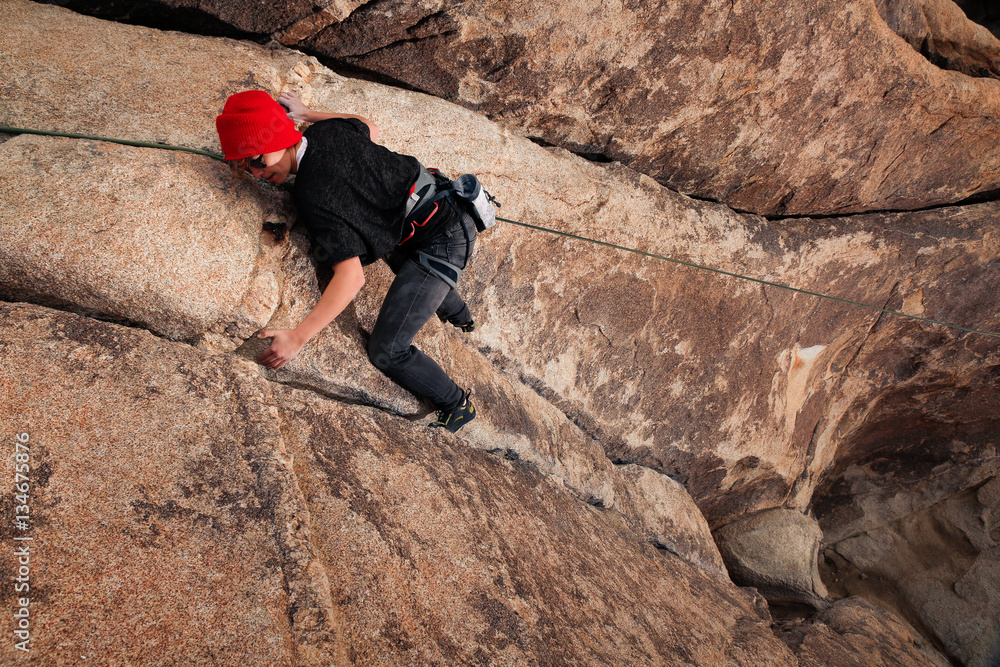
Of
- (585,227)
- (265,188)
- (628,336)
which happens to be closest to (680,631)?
(628,336)

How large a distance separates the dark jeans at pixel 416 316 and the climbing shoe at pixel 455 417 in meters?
0.04

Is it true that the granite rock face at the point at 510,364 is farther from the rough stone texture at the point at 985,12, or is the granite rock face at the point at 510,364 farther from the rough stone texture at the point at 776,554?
the rough stone texture at the point at 985,12

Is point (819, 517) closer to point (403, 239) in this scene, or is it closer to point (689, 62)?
point (689, 62)

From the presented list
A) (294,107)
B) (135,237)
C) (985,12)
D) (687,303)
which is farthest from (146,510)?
(985,12)

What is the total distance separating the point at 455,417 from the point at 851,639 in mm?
2401

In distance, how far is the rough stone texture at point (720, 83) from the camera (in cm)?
273

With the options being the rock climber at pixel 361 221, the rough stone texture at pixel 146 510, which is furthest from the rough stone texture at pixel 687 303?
the rough stone texture at pixel 146 510

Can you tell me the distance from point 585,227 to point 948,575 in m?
4.25

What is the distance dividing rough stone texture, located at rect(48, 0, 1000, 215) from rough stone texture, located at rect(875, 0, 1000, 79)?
0.01m

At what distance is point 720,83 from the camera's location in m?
3.09

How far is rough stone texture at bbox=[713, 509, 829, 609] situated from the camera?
407 cm

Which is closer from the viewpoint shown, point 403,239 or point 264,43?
point 403,239

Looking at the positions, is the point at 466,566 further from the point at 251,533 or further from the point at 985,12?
the point at 985,12

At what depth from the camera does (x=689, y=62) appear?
2.99 m
